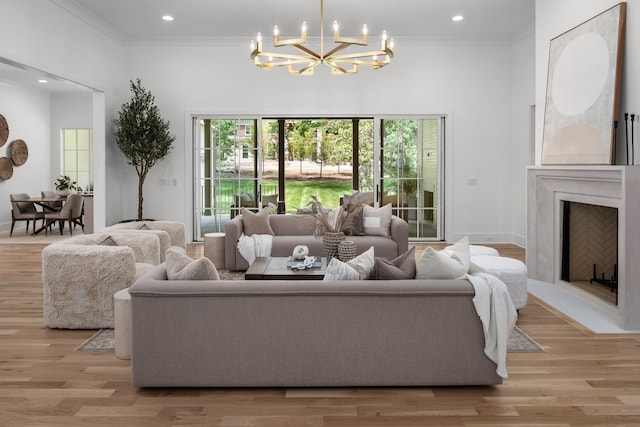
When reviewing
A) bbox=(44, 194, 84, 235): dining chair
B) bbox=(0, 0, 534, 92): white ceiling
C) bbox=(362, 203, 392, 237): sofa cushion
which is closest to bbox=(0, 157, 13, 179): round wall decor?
bbox=(44, 194, 84, 235): dining chair

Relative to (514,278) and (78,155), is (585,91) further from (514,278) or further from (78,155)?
(78,155)

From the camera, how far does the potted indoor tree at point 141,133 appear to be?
26.6 feet

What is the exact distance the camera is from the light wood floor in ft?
8.61

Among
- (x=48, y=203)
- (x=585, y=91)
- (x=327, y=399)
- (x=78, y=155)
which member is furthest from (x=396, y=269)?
(x=78, y=155)

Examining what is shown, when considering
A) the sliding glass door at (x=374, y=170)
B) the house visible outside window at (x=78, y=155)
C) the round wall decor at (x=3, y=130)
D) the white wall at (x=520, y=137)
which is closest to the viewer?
the white wall at (x=520, y=137)

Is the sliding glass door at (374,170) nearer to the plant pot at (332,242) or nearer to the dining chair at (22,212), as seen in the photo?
the dining chair at (22,212)

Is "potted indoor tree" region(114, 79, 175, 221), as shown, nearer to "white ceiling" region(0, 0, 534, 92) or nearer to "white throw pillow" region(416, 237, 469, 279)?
"white ceiling" region(0, 0, 534, 92)

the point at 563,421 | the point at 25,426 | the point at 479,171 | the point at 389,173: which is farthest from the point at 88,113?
the point at 563,421

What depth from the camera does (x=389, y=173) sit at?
9008mm

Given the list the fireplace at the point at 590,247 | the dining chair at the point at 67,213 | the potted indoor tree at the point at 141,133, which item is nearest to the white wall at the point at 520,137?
the fireplace at the point at 590,247

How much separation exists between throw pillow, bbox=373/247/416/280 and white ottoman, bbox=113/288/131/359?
1607mm

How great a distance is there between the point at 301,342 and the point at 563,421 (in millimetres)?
1373

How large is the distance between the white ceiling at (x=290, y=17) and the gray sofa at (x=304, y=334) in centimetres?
477

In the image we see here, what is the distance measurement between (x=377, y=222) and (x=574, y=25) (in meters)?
3.00
